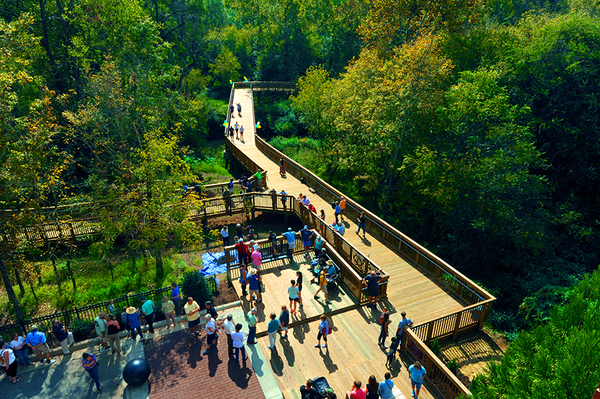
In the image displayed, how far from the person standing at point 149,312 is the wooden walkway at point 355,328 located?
13.2ft

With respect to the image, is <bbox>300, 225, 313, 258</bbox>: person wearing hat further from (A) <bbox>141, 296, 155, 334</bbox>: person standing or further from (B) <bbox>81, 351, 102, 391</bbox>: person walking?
(B) <bbox>81, 351, 102, 391</bbox>: person walking

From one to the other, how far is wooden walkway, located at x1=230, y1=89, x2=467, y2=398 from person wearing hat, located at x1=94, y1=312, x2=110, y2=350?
5.38 m

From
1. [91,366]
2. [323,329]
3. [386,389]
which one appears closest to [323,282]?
[323,329]

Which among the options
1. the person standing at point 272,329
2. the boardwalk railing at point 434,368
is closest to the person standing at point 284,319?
the person standing at point 272,329

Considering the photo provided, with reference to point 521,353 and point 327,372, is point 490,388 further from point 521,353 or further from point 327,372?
point 327,372

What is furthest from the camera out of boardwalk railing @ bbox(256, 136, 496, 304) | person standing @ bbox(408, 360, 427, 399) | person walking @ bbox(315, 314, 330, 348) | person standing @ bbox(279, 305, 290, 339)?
boardwalk railing @ bbox(256, 136, 496, 304)

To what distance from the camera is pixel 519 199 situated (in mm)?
19094

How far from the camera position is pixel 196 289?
13922 millimetres

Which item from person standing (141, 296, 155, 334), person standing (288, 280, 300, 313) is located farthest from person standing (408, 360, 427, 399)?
person standing (141, 296, 155, 334)

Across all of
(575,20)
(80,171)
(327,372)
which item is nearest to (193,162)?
(80,171)

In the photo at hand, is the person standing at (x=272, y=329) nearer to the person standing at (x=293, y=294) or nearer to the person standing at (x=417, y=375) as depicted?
the person standing at (x=293, y=294)

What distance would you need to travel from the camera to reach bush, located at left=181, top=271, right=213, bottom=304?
13891mm

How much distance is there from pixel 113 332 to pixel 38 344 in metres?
2.36

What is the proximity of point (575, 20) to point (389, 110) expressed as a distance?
13028mm
